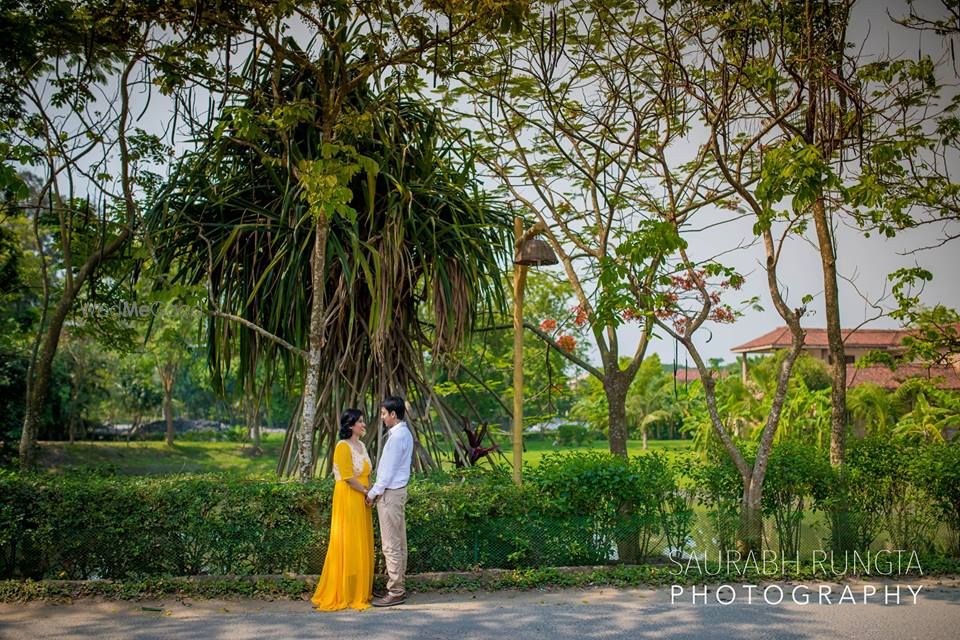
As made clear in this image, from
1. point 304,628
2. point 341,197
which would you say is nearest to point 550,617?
point 304,628

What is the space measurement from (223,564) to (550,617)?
7.43 ft

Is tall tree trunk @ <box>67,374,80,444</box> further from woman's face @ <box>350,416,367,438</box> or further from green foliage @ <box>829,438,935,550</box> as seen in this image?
green foliage @ <box>829,438,935,550</box>

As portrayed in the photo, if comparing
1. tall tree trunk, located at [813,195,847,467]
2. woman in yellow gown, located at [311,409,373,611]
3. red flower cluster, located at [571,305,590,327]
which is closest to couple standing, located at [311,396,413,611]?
woman in yellow gown, located at [311,409,373,611]

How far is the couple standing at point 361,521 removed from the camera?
488cm

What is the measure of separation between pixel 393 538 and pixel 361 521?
0.24m

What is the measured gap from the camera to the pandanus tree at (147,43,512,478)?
21.3 feet

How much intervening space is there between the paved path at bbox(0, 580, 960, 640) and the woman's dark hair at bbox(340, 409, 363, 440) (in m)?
1.12

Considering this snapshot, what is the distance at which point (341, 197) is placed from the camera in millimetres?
5402

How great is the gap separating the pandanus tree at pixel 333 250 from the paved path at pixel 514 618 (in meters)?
1.76

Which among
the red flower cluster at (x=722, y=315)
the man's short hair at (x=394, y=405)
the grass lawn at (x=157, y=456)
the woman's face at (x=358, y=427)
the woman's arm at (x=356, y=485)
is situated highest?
the red flower cluster at (x=722, y=315)

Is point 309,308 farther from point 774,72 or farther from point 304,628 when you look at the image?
point 774,72

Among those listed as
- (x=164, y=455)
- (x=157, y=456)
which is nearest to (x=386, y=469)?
(x=157, y=456)

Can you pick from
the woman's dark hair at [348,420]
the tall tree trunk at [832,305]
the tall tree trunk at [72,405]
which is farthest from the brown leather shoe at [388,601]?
the tall tree trunk at [72,405]

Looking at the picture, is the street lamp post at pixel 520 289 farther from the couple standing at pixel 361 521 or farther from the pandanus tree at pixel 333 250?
the couple standing at pixel 361 521
